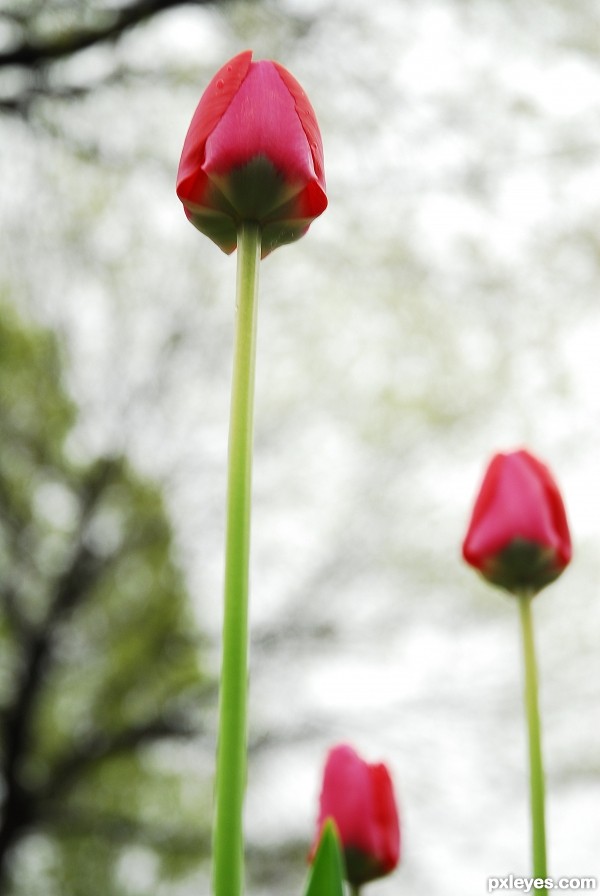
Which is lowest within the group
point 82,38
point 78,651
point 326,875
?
point 326,875

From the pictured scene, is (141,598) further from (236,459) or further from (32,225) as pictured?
(236,459)

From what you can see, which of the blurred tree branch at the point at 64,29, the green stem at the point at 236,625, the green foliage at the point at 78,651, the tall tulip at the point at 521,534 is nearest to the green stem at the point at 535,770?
the tall tulip at the point at 521,534

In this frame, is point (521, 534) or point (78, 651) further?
point (78, 651)

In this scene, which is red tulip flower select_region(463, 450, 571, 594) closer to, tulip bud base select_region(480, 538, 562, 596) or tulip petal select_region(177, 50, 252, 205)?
tulip bud base select_region(480, 538, 562, 596)

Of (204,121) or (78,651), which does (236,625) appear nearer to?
(204,121)

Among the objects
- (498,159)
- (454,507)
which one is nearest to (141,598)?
(454,507)

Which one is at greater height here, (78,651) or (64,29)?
(64,29)

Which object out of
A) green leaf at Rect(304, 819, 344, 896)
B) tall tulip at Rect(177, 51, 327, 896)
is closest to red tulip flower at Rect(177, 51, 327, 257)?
tall tulip at Rect(177, 51, 327, 896)

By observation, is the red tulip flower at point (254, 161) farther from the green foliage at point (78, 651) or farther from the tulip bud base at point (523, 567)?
the green foliage at point (78, 651)

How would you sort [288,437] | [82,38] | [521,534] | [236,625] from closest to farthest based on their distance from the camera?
1. [236,625]
2. [521,534]
3. [82,38]
4. [288,437]

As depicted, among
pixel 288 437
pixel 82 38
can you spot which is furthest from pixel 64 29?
pixel 288 437
